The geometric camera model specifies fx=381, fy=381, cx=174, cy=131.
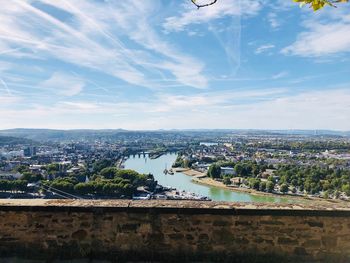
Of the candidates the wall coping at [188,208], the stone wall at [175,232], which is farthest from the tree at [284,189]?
the stone wall at [175,232]

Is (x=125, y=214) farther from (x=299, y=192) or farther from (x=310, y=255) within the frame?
(x=299, y=192)

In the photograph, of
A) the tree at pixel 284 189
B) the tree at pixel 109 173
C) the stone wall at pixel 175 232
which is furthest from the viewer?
the tree at pixel 109 173

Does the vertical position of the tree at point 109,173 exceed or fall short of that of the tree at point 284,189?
it exceeds it

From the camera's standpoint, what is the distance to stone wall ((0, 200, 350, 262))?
11.9ft

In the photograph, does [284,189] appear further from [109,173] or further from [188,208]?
[188,208]

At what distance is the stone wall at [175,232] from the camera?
361 centimetres

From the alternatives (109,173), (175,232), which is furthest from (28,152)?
(175,232)

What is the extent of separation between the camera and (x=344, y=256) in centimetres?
359

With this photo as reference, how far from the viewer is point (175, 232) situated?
12.0 ft

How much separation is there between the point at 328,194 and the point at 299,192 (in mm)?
5100

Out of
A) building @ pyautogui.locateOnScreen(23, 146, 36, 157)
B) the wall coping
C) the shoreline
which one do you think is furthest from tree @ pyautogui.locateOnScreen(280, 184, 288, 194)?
building @ pyautogui.locateOnScreen(23, 146, 36, 157)

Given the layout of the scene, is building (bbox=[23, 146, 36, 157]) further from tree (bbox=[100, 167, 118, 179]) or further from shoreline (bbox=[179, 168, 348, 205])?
tree (bbox=[100, 167, 118, 179])

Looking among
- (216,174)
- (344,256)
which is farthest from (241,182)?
(344,256)

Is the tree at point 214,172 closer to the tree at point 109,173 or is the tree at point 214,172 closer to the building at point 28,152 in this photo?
the tree at point 109,173
